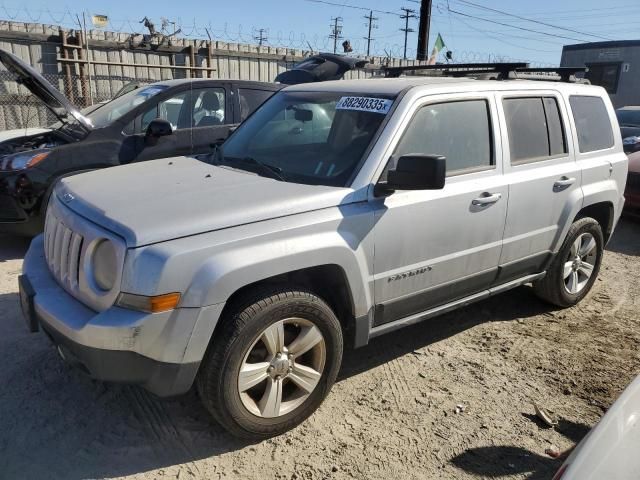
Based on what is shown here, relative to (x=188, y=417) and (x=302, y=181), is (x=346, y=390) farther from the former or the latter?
(x=302, y=181)

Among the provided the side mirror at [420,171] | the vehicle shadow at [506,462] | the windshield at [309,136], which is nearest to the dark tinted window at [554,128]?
the windshield at [309,136]

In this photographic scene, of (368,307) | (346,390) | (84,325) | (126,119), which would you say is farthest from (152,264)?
(126,119)

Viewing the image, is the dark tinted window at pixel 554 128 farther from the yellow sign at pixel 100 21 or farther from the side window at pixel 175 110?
the yellow sign at pixel 100 21

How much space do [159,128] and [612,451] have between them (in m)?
5.10

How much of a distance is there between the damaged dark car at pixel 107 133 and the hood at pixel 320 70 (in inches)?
40.9

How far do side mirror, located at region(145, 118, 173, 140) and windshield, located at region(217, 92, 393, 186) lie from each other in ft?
6.41

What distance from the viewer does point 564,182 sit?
4242 millimetres

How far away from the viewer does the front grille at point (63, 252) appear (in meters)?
2.75

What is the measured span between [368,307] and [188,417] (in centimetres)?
119

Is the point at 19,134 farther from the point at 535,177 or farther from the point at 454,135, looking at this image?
the point at 535,177

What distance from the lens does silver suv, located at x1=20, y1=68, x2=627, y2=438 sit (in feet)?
8.28

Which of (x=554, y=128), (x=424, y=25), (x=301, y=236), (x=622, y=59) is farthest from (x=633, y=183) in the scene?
(x=622, y=59)

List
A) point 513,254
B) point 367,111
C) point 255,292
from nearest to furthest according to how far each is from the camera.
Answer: point 255,292 → point 367,111 → point 513,254

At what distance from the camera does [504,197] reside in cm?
379
